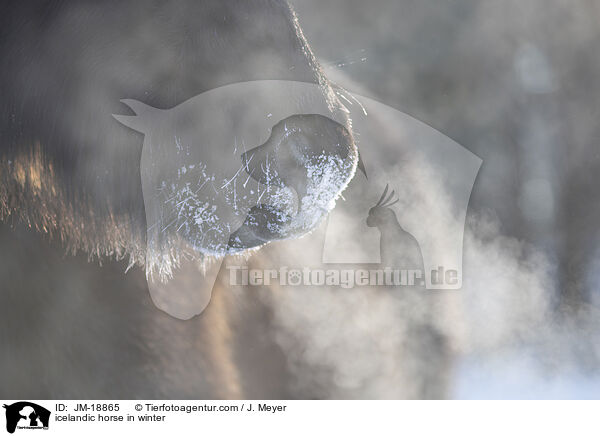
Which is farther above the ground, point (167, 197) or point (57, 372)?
point (167, 197)

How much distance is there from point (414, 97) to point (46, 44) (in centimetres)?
58

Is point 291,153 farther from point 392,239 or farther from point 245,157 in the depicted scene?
point 392,239

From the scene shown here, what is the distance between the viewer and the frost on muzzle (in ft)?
1.95

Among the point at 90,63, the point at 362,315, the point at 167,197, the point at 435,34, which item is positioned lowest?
the point at 362,315

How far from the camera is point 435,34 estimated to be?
29.5 inches

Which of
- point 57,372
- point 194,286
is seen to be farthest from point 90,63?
point 57,372

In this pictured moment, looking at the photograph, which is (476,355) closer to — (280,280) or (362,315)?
(362,315)
